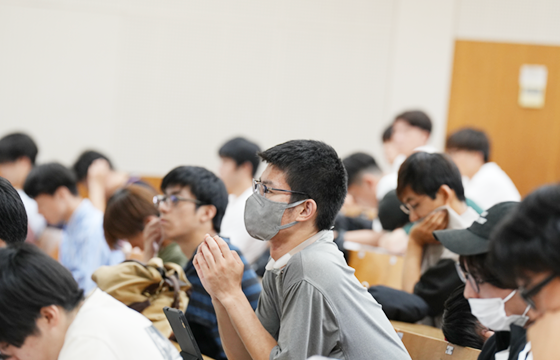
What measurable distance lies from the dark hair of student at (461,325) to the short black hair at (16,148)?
393cm

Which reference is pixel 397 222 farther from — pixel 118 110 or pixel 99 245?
pixel 118 110

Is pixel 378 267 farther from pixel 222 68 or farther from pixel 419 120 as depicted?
pixel 222 68

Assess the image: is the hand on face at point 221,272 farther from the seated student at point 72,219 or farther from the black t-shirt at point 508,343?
the seated student at point 72,219

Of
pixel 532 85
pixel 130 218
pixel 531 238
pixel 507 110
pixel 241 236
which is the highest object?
pixel 532 85

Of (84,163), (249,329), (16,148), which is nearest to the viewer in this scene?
(249,329)

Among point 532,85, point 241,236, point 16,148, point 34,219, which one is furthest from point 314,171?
point 532,85

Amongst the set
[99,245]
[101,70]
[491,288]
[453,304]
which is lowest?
[99,245]

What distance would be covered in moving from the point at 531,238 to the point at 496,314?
19.6 inches

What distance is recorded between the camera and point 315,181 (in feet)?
5.68

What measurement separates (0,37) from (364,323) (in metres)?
5.77

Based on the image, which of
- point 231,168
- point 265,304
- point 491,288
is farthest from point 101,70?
point 491,288

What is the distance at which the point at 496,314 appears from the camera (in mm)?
1451

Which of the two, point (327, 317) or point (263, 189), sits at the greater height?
point (263, 189)

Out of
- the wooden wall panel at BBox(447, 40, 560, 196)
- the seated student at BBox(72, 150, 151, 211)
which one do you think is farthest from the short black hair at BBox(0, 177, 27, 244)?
the wooden wall panel at BBox(447, 40, 560, 196)
